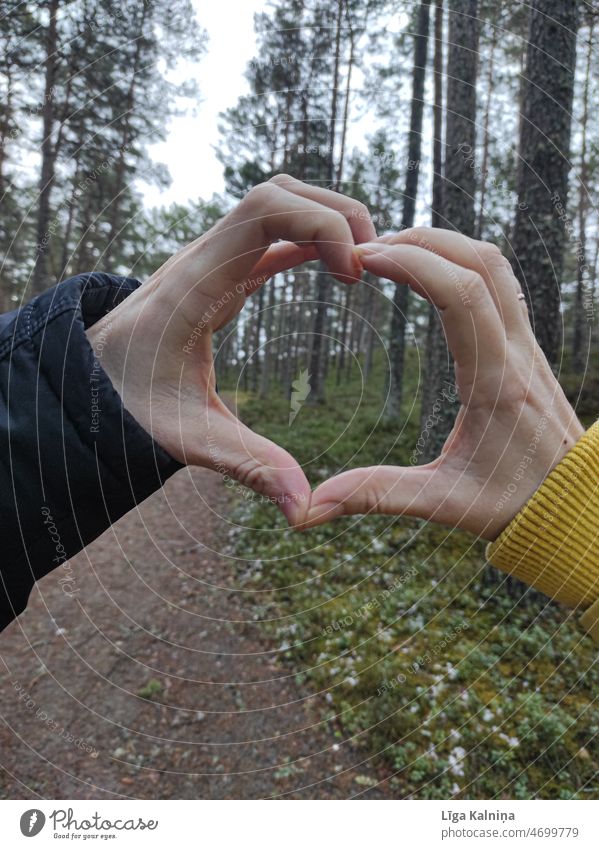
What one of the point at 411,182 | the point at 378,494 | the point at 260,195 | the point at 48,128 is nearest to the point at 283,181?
the point at 260,195

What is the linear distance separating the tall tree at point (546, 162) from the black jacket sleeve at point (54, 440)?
4.29m

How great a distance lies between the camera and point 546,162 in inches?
181

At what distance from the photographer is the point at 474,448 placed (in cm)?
153

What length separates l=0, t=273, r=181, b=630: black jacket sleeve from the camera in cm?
134

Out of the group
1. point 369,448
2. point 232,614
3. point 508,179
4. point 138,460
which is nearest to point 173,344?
point 138,460

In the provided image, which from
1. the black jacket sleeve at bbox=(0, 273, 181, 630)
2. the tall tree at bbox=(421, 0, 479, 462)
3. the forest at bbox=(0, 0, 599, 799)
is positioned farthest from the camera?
the tall tree at bbox=(421, 0, 479, 462)

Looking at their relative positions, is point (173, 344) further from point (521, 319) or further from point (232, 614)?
point (232, 614)

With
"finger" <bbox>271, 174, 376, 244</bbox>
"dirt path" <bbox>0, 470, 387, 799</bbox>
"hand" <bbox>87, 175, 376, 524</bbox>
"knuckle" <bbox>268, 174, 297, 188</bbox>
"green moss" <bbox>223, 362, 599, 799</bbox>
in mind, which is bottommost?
"dirt path" <bbox>0, 470, 387, 799</bbox>

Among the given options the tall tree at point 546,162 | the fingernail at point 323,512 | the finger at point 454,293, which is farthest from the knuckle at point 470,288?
the tall tree at point 546,162

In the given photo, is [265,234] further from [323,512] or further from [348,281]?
[323,512]

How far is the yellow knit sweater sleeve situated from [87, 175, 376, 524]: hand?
70cm

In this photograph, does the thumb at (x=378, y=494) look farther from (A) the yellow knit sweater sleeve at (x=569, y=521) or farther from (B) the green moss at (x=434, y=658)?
(B) the green moss at (x=434, y=658)

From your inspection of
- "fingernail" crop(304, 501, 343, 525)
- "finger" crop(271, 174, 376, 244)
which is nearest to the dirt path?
"fingernail" crop(304, 501, 343, 525)

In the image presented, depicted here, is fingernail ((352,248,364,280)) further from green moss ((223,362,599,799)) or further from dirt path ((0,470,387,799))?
dirt path ((0,470,387,799))
